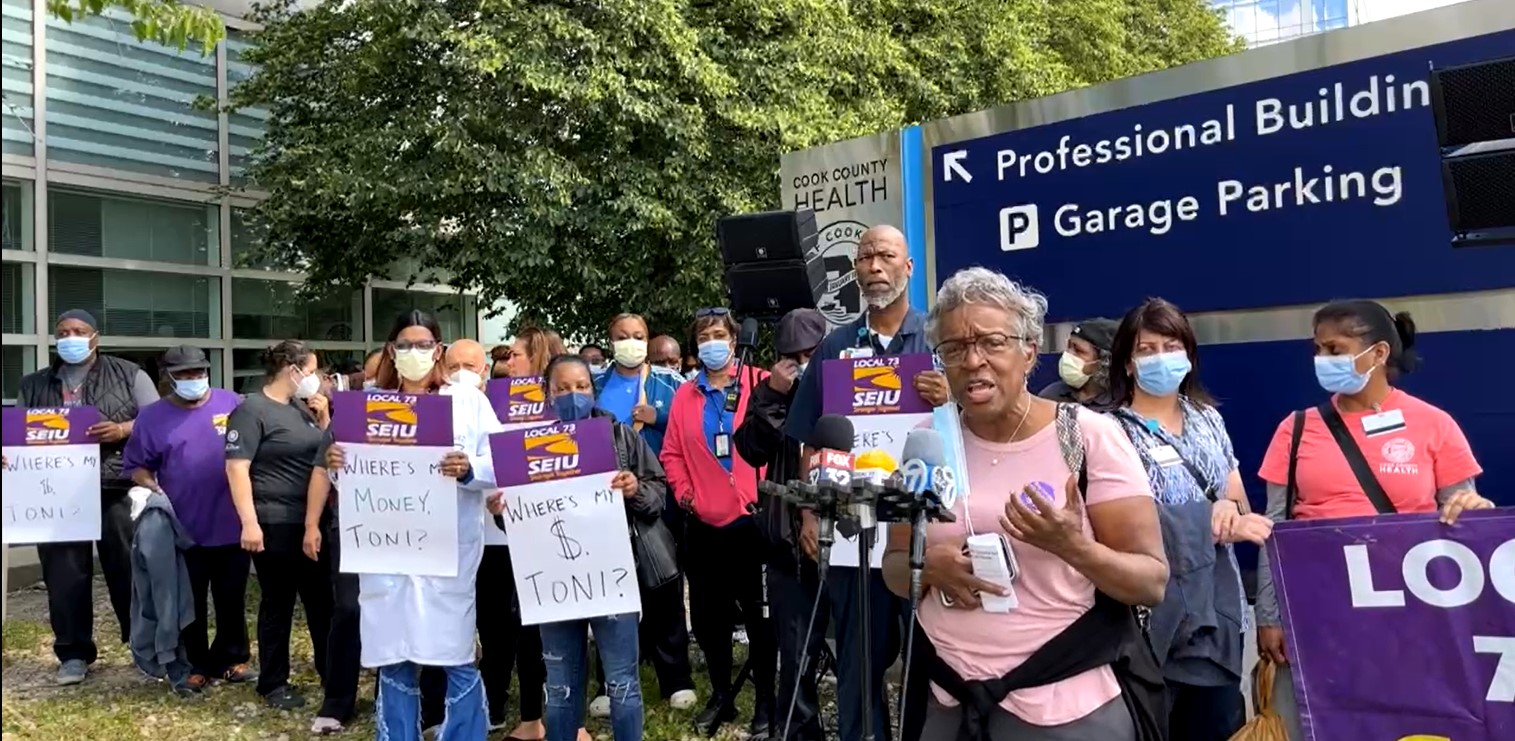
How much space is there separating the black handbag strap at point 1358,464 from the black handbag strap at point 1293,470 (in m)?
0.09

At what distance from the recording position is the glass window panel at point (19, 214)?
41.4 feet

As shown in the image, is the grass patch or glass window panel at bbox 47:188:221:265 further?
glass window panel at bbox 47:188:221:265

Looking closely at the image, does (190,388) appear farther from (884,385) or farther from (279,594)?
(884,385)

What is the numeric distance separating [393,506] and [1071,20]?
1795 centimetres

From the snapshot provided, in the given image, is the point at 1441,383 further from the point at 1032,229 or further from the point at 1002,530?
the point at 1002,530

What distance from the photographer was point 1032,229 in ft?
20.0

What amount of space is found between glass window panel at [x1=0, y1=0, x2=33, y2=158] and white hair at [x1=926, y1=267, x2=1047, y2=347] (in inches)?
525

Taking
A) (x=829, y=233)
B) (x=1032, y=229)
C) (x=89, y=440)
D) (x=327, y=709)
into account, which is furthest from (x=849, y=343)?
(x=89, y=440)

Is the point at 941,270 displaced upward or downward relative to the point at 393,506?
upward

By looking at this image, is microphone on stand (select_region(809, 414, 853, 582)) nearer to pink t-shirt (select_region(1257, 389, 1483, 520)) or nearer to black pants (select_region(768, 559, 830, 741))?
pink t-shirt (select_region(1257, 389, 1483, 520))

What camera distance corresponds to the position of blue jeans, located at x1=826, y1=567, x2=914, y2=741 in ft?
14.4

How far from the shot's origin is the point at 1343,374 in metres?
3.94

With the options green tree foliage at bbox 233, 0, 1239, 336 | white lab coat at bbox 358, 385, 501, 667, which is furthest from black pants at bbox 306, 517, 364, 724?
green tree foliage at bbox 233, 0, 1239, 336

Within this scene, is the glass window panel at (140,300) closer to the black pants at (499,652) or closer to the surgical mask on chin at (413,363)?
the black pants at (499,652)
